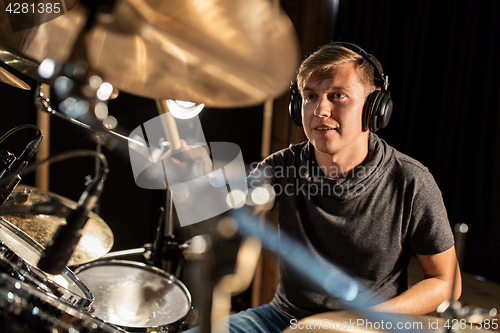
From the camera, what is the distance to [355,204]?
42.1 inches

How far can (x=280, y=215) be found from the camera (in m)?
1.23

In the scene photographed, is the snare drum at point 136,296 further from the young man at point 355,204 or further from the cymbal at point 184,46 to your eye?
the cymbal at point 184,46

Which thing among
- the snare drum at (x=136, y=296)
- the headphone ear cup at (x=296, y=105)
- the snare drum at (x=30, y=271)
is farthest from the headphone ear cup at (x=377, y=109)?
the snare drum at (x=30, y=271)

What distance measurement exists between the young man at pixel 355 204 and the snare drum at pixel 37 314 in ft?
2.07

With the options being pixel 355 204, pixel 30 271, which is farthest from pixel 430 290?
pixel 30 271

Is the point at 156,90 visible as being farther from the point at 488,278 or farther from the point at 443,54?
the point at 488,278

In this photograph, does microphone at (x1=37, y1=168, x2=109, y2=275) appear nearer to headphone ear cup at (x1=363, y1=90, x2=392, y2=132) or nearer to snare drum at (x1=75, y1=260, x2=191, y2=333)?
snare drum at (x1=75, y1=260, x2=191, y2=333)

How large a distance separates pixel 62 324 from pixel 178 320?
48cm

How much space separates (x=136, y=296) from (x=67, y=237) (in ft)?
2.03

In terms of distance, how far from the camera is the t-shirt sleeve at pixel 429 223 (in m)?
0.95

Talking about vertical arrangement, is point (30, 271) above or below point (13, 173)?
below

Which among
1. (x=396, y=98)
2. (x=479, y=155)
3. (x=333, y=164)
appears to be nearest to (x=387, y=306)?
(x=333, y=164)

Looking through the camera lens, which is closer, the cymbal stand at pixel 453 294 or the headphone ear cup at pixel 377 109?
the cymbal stand at pixel 453 294

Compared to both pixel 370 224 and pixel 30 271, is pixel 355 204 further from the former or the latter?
pixel 30 271
